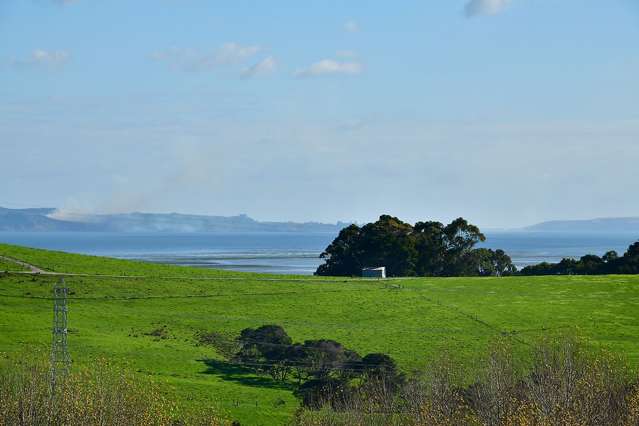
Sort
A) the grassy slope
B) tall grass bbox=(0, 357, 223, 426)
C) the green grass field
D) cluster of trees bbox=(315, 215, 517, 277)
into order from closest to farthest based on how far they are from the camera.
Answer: tall grass bbox=(0, 357, 223, 426) < the green grass field < the grassy slope < cluster of trees bbox=(315, 215, 517, 277)

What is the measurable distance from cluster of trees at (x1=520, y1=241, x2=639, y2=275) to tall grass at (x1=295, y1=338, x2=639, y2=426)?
198 feet

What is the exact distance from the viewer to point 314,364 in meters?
56.4

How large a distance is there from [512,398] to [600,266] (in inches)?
2899

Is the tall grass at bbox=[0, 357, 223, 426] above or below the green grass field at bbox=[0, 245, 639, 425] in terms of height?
below

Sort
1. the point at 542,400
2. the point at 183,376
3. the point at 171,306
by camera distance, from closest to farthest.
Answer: the point at 542,400, the point at 183,376, the point at 171,306

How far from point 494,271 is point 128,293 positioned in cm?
5772

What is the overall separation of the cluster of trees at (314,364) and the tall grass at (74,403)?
13.4 meters

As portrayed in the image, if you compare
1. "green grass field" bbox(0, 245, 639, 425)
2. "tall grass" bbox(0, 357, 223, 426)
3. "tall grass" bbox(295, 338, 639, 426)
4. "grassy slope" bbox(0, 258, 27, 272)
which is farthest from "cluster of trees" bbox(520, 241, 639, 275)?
"tall grass" bbox(0, 357, 223, 426)

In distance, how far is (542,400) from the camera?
38750mm

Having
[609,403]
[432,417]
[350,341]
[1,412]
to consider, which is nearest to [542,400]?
[609,403]

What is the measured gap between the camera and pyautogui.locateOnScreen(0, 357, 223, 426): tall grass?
35.8 metres

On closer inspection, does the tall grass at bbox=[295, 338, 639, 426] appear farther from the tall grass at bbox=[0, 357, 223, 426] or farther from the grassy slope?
the grassy slope

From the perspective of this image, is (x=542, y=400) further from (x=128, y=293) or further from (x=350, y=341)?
(x=128, y=293)

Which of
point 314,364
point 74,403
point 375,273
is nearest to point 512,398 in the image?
point 74,403
